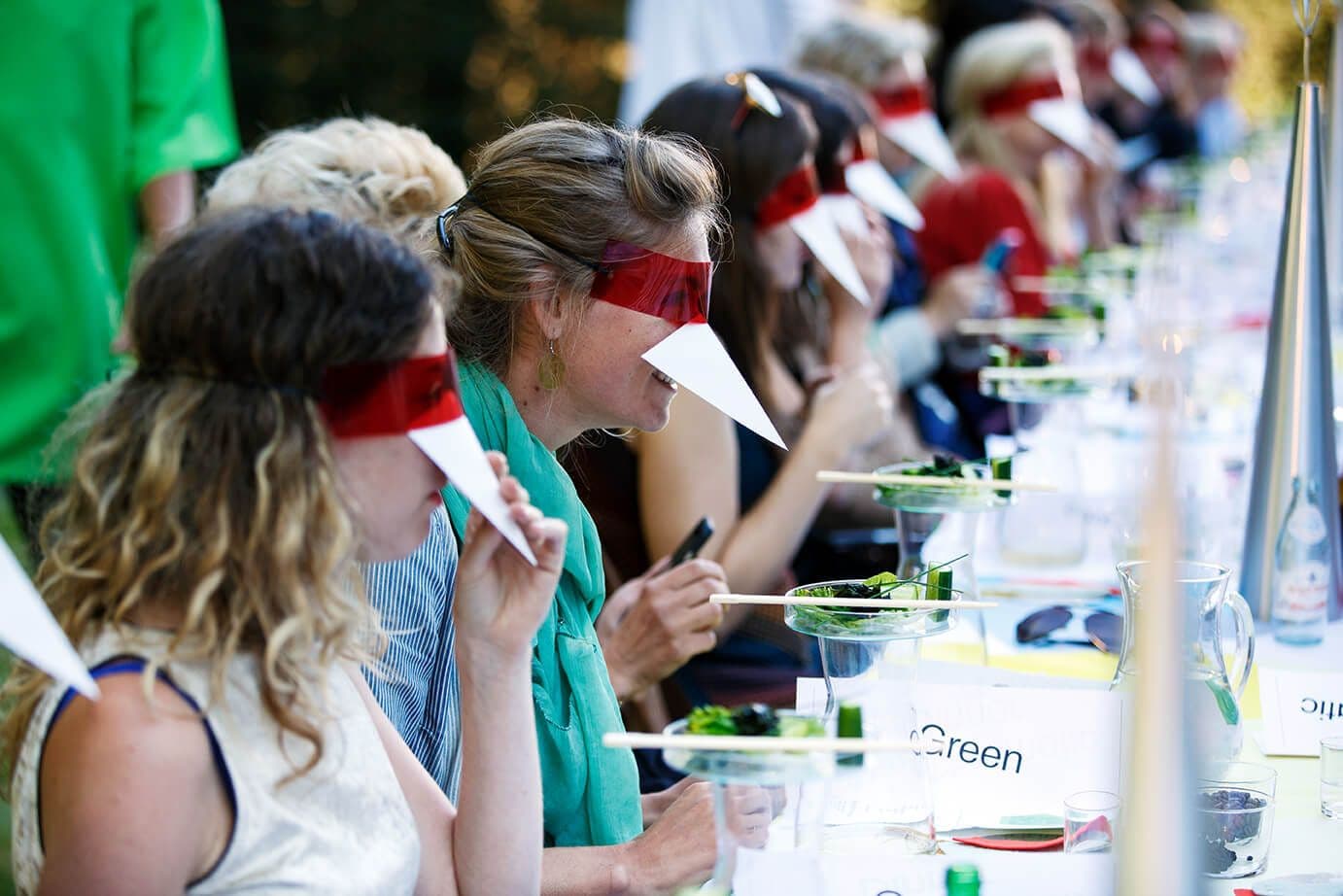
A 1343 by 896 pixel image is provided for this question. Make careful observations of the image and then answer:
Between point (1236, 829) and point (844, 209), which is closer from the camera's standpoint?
point (1236, 829)

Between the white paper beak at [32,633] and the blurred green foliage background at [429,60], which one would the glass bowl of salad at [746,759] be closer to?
the white paper beak at [32,633]

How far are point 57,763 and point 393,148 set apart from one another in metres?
1.63

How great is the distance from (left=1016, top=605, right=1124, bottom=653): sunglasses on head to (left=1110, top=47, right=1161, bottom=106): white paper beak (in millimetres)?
5766

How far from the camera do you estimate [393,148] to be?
268cm

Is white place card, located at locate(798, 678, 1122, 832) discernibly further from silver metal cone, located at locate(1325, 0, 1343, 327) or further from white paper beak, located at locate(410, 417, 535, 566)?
silver metal cone, located at locate(1325, 0, 1343, 327)

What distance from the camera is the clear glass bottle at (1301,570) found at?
2188 millimetres

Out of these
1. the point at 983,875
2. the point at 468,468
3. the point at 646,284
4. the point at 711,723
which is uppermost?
the point at 646,284

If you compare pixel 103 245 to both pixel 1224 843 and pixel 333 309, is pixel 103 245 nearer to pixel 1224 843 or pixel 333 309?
pixel 333 309

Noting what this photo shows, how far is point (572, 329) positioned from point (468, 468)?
0.66m

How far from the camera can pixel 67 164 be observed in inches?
125

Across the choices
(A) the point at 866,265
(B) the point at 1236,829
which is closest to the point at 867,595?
(B) the point at 1236,829

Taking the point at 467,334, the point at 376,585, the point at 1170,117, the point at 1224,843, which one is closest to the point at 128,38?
the point at 467,334

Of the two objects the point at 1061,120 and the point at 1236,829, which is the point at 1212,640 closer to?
the point at 1236,829

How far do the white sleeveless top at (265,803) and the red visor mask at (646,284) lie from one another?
2.45 ft
